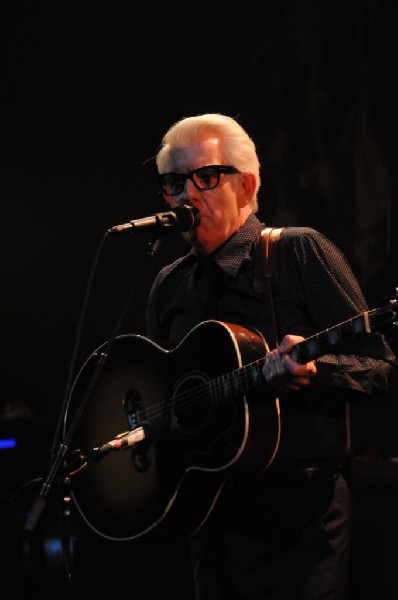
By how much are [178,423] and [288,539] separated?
1.60 ft

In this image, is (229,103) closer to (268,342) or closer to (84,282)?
(84,282)

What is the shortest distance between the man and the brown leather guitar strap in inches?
0.7

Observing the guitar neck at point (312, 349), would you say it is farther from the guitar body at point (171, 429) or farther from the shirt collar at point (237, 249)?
the shirt collar at point (237, 249)

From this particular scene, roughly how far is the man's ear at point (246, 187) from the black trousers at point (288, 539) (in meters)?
0.97

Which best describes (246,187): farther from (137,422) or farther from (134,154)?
(134,154)

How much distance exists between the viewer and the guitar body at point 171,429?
7.63 feet

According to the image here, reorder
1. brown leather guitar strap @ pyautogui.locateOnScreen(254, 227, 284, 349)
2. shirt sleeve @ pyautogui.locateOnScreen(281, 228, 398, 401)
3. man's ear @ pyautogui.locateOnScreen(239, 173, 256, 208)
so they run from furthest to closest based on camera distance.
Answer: man's ear @ pyautogui.locateOnScreen(239, 173, 256, 208), brown leather guitar strap @ pyautogui.locateOnScreen(254, 227, 284, 349), shirt sleeve @ pyautogui.locateOnScreen(281, 228, 398, 401)

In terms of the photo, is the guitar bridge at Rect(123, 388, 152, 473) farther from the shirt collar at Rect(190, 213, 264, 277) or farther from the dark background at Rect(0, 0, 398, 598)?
the dark background at Rect(0, 0, 398, 598)

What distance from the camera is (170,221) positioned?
100 inches

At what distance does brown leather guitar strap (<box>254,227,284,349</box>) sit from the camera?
248 cm

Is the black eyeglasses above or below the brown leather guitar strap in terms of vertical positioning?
above

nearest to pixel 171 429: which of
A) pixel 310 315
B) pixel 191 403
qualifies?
pixel 191 403

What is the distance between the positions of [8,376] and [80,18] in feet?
6.27

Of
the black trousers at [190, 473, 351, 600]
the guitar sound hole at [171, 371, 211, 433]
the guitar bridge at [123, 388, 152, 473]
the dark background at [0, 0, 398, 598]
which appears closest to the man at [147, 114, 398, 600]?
the black trousers at [190, 473, 351, 600]
